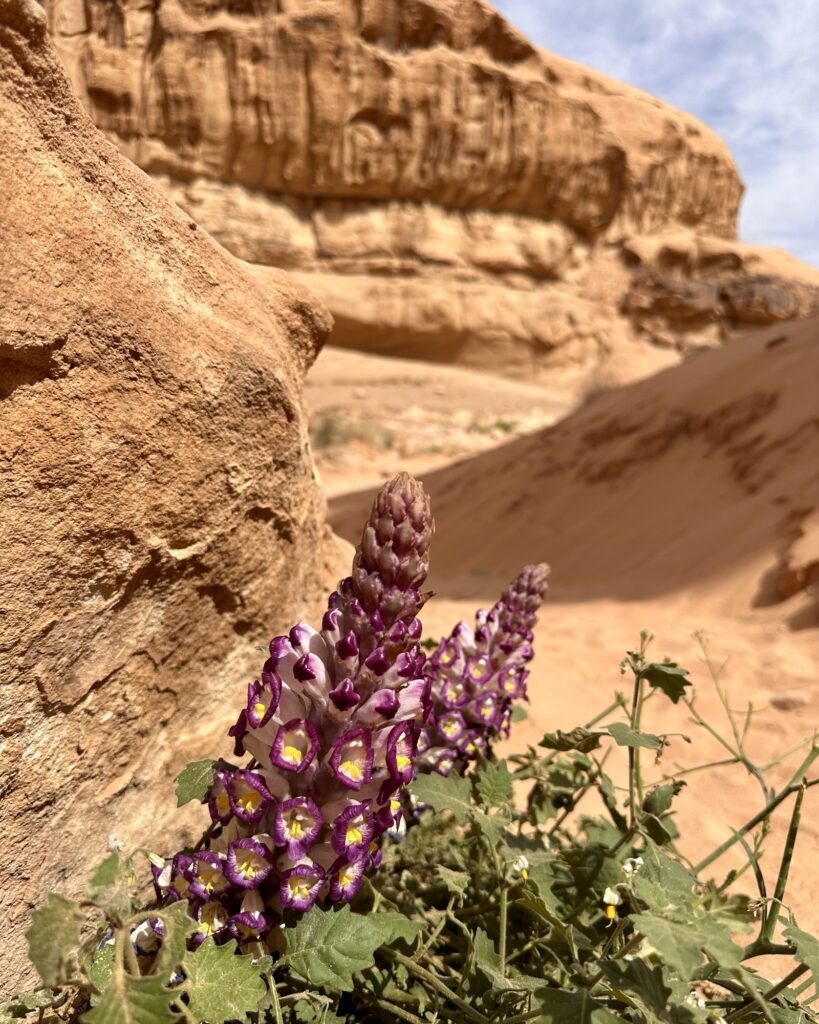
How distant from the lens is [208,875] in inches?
50.9

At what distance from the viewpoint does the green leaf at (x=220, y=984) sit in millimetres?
1088

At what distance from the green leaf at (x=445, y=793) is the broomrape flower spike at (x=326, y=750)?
305mm

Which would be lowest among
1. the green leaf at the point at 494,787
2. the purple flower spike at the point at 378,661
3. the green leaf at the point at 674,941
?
the green leaf at the point at 494,787

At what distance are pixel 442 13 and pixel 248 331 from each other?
28751 mm

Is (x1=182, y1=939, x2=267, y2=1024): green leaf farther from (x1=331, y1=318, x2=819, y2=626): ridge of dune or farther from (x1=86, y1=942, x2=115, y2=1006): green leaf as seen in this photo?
(x1=331, y1=318, x2=819, y2=626): ridge of dune

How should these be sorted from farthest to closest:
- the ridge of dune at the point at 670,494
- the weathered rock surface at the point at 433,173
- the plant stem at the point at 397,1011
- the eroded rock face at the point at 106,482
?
the weathered rock surface at the point at 433,173, the ridge of dune at the point at 670,494, the eroded rock face at the point at 106,482, the plant stem at the point at 397,1011

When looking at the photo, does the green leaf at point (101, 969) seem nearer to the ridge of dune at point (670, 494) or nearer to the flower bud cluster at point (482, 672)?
the flower bud cluster at point (482, 672)

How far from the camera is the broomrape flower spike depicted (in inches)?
48.6

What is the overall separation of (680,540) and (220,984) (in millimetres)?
6506

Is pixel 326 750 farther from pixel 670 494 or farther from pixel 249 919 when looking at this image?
pixel 670 494

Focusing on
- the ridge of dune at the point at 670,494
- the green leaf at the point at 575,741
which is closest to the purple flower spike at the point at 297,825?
the green leaf at the point at 575,741

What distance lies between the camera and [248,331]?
212 cm

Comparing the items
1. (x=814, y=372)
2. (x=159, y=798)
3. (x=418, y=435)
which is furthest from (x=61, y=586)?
(x=418, y=435)

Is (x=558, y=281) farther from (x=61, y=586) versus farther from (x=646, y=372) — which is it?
(x=61, y=586)
